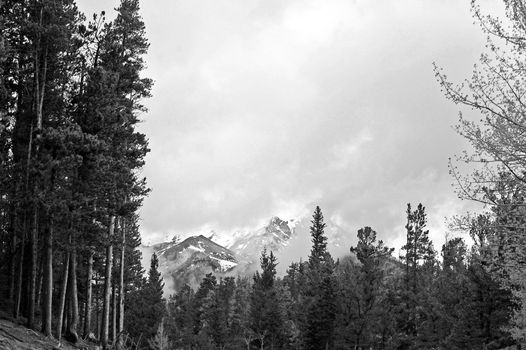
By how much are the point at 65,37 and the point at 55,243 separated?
8.22 meters

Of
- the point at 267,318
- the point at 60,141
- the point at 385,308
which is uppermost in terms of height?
the point at 60,141

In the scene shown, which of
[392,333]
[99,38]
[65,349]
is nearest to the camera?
[65,349]

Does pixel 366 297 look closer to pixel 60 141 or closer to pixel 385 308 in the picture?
pixel 385 308

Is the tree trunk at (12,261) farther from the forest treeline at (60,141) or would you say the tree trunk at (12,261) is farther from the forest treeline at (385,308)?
the forest treeline at (385,308)

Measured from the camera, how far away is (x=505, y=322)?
24.9m

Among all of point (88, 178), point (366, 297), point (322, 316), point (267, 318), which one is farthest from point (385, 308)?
point (88, 178)

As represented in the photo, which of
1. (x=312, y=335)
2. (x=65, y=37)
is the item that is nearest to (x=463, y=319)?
(x=312, y=335)

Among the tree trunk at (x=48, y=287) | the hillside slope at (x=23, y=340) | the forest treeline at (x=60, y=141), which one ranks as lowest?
the hillside slope at (x=23, y=340)

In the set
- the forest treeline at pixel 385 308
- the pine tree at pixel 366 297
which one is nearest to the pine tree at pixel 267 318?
the forest treeline at pixel 385 308

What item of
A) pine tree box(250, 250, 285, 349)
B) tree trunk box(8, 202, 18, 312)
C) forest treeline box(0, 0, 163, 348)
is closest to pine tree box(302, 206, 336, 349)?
pine tree box(250, 250, 285, 349)

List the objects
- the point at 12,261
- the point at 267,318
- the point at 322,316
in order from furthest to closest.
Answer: the point at 267,318 < the point at 322,316 < the point at 12,261

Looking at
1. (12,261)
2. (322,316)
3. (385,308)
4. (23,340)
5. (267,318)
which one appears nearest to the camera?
(23,340)

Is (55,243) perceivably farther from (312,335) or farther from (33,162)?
(312,335)

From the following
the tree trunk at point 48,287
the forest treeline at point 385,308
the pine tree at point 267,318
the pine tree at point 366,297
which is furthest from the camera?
the pine tree at point 267,318
